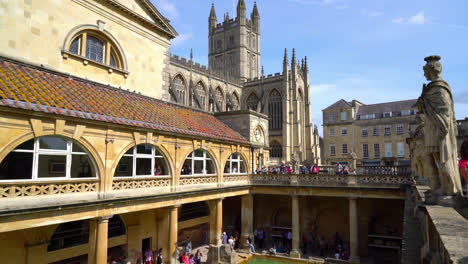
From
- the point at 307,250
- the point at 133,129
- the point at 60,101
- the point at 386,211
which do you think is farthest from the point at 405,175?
the point at 60,101

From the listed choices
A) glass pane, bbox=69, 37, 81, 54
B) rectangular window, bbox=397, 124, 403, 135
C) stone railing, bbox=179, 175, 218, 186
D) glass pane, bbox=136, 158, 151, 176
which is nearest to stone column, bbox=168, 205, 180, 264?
stone railing, bbox=179, 175, 218, 186

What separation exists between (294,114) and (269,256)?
3590cm

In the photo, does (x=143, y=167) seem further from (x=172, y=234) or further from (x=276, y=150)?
(x=276, y=150)

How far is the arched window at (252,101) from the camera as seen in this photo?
192 feet

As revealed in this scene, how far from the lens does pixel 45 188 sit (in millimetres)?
10266

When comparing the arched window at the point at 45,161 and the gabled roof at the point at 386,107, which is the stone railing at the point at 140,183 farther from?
the gabled roof at the point at 386,107

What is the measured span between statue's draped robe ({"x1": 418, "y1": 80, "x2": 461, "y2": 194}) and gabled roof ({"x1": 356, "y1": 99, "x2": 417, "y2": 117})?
A: 47790 mm

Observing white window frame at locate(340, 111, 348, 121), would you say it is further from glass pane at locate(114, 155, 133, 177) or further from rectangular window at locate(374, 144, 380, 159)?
glass pane at locate(114, 155, 133, 177)

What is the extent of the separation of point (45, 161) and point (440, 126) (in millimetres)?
15840

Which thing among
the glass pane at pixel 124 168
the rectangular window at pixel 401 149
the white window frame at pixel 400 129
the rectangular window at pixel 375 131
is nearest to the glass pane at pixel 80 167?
the glass pane at pixel 124 168

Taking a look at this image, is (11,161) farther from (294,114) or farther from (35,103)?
(294,114)

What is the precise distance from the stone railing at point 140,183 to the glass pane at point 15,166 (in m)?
3.97

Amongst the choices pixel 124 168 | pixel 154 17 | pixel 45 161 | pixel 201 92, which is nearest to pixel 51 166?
pixel 45 161

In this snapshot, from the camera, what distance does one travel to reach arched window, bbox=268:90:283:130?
5547cm
